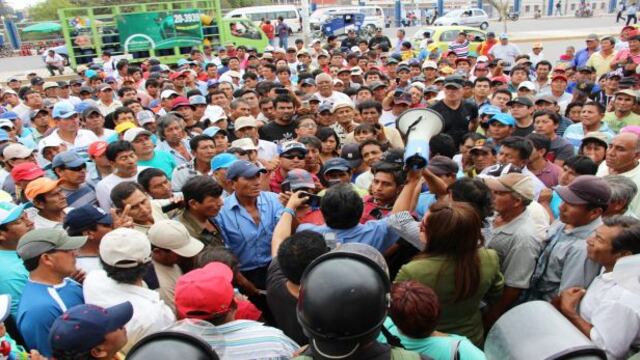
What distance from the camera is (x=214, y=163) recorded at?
13.3 ft

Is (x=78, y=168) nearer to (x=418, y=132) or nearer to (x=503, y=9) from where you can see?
(x=418, y=132)

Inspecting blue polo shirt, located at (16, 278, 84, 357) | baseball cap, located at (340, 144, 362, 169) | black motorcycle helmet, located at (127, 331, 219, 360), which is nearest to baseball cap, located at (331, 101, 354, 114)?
baseball cap, located at (340, 144, 362, 169)

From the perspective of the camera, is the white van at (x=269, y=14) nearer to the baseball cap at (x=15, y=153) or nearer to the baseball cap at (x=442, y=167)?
the baseball cap at (x=15, y=153)

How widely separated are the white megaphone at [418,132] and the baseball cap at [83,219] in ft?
6.67

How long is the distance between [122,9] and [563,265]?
61.6 feet

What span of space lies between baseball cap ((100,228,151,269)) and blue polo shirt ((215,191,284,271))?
0.97 meters

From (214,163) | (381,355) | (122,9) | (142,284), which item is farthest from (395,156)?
(122,9)

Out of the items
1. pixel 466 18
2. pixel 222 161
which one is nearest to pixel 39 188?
pixel 222 161

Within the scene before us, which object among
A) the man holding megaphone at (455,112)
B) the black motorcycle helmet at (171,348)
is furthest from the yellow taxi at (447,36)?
the black motorcycle helmet at (171,348)

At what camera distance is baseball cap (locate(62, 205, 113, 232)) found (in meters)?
2.83

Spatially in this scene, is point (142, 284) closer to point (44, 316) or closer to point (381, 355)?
point (44, 316)

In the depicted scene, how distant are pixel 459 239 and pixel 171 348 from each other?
1.65m

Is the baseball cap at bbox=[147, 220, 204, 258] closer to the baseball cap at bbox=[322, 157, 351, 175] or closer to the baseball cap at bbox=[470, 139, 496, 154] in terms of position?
the baseball cap at bbox=[322, 157, 351, 175]

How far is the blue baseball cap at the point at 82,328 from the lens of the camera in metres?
1.78
